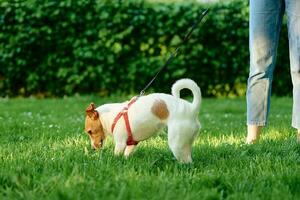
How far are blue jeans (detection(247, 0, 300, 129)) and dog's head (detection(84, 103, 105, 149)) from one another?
146 centimetres

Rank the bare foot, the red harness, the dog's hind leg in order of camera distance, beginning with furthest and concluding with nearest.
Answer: the bare foot, the red harness, the dog's hind leg

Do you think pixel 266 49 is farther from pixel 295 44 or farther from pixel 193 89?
pixel 193 89

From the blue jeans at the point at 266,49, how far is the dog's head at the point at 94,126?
1.46 m

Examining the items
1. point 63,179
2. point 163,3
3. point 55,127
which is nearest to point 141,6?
point 163,3

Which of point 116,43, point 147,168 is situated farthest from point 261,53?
point 116,43

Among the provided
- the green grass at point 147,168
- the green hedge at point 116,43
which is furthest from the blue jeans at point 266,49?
the green hedge at point 116,43

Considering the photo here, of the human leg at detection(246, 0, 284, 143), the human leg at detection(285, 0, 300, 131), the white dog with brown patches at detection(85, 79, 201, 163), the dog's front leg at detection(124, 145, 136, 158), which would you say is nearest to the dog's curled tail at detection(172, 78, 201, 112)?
the white dog with brown patches at detection(85, 79, 201, 163)

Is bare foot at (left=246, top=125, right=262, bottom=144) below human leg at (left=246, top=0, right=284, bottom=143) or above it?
below

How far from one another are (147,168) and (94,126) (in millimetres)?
640

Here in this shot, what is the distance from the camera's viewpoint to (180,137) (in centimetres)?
364

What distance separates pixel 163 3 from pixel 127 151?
6833 mm

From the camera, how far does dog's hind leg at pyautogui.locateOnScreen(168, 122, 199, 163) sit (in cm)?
364

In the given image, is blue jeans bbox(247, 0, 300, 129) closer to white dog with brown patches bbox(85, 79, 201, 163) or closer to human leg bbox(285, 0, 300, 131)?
human leg bbox(285, 0, 300, 131)

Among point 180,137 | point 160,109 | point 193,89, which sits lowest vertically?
point 180,137
